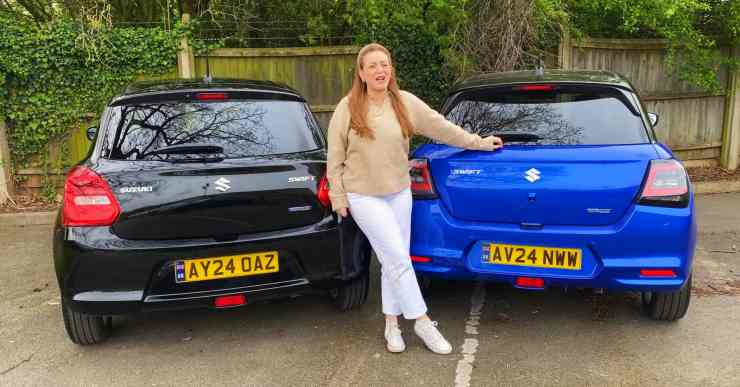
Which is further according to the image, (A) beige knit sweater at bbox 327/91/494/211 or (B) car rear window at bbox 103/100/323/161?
(B) car rear window at bbox 103/100/323/161

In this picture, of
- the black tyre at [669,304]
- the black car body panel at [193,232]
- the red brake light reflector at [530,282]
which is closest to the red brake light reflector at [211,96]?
the black car body panel at [193,232]

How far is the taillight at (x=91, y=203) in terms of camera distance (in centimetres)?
318

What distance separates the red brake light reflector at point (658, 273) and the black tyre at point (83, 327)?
3173 millimetres

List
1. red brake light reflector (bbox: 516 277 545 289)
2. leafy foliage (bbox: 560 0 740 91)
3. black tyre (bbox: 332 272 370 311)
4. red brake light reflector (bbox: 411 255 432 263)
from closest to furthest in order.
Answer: red brake light reflector (bbox: 516 277 545 289) → red brake light reflector (bbox: 411 255 432 263) → black tyre (bbox: 332 272 370 311) → leafy foliage (bbox: 560 0 740 91)

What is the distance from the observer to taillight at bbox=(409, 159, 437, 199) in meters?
3.57

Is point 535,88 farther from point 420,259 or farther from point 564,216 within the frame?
point 420,259

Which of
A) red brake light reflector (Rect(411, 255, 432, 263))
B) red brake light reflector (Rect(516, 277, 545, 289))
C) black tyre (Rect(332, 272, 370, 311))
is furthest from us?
black tyre (Rect(332, 272, 370, 311))

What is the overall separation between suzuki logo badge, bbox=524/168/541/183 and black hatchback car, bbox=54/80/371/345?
1069mm

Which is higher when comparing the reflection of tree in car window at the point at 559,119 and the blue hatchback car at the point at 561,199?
the reflection of tree in car window at the point at 559,119

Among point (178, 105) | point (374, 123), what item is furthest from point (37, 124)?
point (374, 123)

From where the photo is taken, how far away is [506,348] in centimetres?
348

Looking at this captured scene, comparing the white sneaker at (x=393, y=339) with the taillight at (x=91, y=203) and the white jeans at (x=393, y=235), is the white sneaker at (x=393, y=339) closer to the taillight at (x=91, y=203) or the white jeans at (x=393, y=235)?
the white jeans at (x=393, y=235)

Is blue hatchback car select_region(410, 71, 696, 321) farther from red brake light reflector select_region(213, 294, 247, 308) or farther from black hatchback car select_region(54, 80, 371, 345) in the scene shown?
red brake light reflector select_region(213, 294, 247, 308)

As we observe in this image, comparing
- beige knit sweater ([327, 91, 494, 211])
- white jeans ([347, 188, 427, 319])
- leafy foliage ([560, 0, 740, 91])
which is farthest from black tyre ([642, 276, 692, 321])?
leafy foliage ([560, 0, 740, 91])
